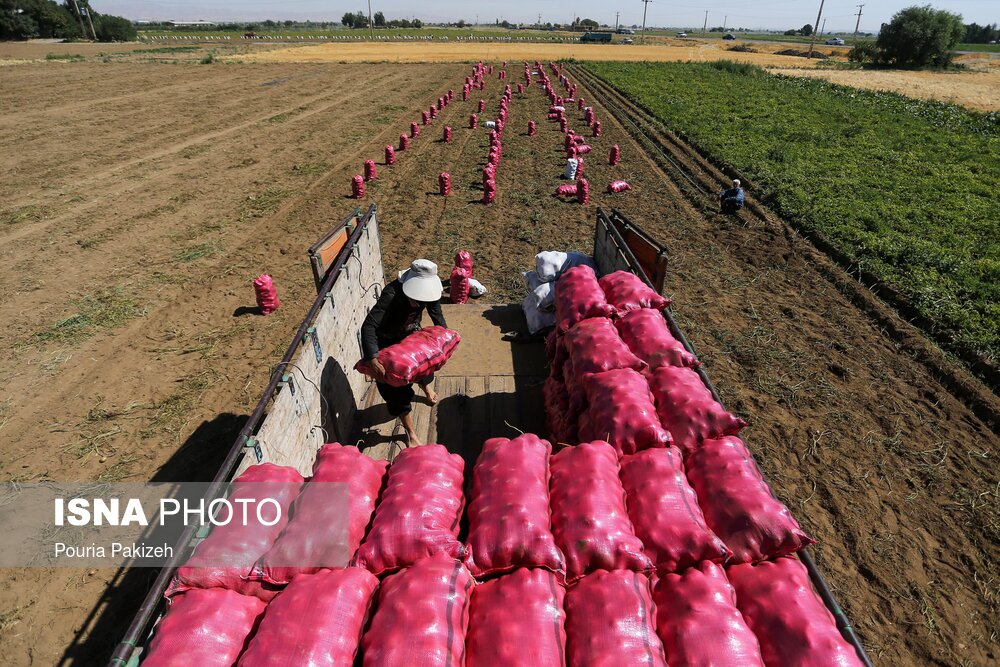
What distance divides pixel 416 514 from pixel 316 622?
1002 millimetres

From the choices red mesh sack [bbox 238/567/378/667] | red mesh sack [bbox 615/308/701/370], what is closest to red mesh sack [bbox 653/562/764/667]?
red mesh sack [bbox 238/567/378/667]

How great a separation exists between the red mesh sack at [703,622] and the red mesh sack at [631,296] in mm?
3650

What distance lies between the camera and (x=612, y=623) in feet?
10.7

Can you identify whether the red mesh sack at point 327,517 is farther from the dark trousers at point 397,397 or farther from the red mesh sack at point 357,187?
the red mesh sack at point 357,187

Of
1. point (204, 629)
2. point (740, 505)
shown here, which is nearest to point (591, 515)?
point (740, 505)

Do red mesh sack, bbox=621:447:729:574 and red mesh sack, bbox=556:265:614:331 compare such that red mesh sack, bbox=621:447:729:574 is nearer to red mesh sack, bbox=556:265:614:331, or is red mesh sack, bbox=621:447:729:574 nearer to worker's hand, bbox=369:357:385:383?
red mesh sack, bbox=556:265:614:331

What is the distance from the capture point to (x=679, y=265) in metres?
12.4

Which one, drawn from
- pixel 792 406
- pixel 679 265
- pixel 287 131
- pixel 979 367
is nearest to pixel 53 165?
pixel 287 131

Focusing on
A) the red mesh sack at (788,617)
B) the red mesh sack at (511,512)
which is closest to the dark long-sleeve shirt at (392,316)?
the red mesh sack at (511,512)

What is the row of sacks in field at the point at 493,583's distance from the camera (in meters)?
3.08

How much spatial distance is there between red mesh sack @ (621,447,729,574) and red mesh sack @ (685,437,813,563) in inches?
6.0

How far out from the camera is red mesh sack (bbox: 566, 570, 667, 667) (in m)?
3.11

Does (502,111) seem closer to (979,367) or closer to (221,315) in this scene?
(221,315)

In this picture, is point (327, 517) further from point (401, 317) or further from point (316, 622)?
point (401, 317)
